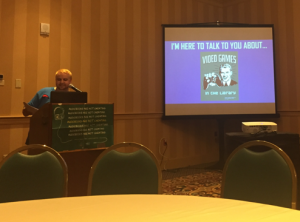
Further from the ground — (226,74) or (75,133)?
(226,74)

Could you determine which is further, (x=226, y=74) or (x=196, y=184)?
(x=226, y=74)

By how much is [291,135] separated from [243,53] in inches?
76.9

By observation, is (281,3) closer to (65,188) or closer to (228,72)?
(228,72)

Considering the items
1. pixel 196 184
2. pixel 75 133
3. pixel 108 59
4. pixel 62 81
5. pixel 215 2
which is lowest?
pixel 196 184

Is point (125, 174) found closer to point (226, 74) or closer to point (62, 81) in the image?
point (62, 81)

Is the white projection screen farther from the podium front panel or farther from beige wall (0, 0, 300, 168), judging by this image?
the podium front panel

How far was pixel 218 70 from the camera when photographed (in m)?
4.51

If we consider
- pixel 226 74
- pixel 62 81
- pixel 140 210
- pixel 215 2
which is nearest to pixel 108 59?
pixel 62 81

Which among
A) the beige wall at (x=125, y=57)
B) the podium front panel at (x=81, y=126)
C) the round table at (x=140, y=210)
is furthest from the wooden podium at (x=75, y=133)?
the beige wall at (x=125, y=57)

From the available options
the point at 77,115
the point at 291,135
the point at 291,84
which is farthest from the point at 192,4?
the point at 77,115

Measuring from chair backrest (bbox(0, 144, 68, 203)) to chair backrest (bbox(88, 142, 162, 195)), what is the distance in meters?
0.18

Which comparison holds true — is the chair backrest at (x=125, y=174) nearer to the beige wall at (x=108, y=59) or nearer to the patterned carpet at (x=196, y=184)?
the patterned carpet at (x=196, y=184)

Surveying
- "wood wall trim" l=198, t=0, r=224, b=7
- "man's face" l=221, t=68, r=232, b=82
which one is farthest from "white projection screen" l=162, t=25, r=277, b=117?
"wood wall trim" l=198, t=0, r=224, b=7

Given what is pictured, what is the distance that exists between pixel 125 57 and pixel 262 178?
326cm
